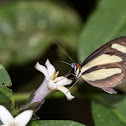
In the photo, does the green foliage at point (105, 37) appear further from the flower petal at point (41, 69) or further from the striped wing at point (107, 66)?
the flower petal at point (41, 69)

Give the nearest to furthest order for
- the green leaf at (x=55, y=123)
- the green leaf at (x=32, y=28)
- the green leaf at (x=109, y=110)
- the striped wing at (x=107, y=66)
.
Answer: the green leaf at (x=55, y=123), the striped wing at (x=107, y=66), the green leaf at (x=109, y=110), the green leaf at (x=32, y=28)

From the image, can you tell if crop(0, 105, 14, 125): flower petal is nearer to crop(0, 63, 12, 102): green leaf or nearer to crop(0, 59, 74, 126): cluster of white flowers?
crop(0, 59, 74, 126): cluster of white flowers

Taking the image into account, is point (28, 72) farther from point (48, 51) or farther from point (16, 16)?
point (16, 16)

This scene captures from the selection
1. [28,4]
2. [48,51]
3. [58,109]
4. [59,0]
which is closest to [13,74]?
[48,51]

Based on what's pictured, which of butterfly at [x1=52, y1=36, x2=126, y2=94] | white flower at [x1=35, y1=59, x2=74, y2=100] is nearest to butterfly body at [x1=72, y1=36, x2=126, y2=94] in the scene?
butterfly at [x1=52, y1=36, x2=126, y2=94]

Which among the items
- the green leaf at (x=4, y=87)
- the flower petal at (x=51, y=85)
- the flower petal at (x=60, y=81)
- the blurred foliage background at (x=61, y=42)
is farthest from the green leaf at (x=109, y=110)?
the green leaf at (x=4, y=87)

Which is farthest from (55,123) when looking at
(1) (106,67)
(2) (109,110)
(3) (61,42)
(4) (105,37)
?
(3) (61,42)
